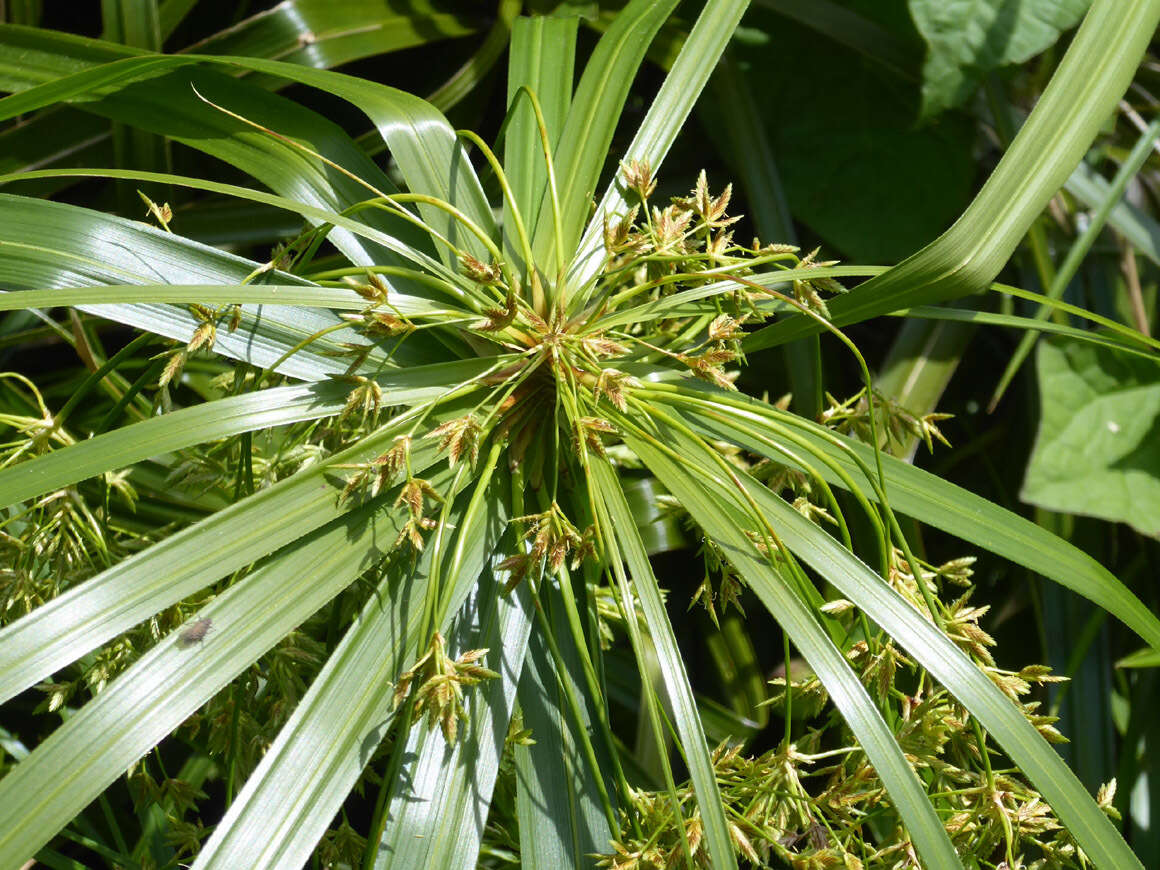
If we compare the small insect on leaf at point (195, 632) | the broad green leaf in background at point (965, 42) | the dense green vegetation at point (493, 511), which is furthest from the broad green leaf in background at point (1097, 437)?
the small insect on leaf at point (195, 632)

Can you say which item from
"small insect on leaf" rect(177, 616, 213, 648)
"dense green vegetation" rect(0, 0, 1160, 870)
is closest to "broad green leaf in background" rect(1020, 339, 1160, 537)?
"dense green vegetation" rect(0, 0, 1160, 870)

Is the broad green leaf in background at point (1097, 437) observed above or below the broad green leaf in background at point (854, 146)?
below

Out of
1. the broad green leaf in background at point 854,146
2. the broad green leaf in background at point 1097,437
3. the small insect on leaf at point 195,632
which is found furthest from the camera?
the broad green leaf in background at point 854,146

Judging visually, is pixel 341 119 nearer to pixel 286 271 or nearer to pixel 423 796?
→ pixel 286 271

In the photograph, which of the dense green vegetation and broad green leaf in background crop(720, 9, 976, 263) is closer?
the dense green vegetation

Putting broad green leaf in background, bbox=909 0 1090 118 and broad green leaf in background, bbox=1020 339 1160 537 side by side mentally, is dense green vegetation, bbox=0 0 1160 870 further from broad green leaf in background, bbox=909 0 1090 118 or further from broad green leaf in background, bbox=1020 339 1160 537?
broad green leaf in background, bbox=909 0 1090 118

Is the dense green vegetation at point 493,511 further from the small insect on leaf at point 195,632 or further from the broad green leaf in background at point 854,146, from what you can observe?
the broad green leaf in background at point 854,146

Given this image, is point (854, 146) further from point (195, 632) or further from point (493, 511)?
point (195, 632)
